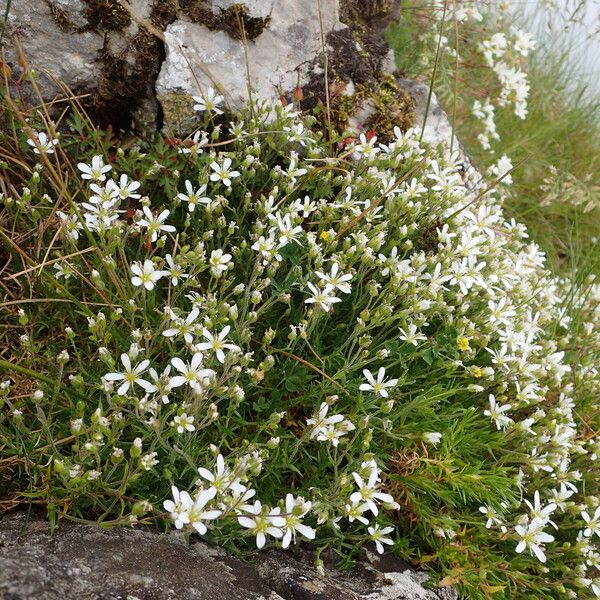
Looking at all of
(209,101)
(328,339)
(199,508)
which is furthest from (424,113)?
(199,508)

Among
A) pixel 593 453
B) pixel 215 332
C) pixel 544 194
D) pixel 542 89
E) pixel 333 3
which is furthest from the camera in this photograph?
pixel 542 89

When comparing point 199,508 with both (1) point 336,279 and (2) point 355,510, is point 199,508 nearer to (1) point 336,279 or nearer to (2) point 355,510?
(2) point 355,510

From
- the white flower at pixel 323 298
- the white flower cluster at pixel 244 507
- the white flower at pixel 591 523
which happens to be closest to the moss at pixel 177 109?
the white flower at pixel 323 298

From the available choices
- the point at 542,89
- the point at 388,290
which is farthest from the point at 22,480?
the point at 542,89

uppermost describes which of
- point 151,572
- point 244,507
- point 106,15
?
point 106,15

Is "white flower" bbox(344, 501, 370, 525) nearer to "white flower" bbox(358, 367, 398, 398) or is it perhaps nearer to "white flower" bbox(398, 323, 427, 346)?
"white flower" bbox(358, 367, 398, 398)

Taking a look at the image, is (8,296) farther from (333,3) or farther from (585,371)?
(585,371)
